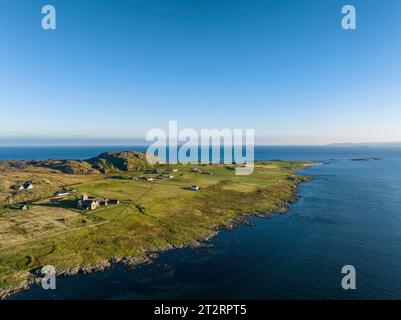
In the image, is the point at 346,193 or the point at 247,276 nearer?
the point at 247,276

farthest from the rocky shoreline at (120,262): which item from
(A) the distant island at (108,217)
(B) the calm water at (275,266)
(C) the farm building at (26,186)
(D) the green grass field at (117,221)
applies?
(C) the farm building at (26,186)

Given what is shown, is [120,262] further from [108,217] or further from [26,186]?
[26,186]

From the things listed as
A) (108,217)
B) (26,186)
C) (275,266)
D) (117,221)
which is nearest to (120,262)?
(117,221)

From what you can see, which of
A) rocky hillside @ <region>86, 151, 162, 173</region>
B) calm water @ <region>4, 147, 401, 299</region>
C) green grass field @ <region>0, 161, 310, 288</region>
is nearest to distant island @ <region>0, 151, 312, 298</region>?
green grass field @ <region>0, 161, 310, 288</region>

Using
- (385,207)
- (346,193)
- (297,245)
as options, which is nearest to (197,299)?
(297,245)

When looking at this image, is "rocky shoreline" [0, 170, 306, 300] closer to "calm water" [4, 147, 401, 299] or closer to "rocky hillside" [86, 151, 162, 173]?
"calm water" [4, 147, 401, 299]

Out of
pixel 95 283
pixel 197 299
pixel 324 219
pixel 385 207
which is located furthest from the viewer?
pixel 385 207

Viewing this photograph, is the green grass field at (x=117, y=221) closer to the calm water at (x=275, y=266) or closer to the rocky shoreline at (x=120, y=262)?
the rocky shoreline at (x=120, y=262)
